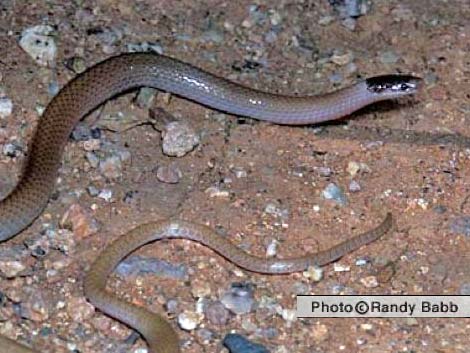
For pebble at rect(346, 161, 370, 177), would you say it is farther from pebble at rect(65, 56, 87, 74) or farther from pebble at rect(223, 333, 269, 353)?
pebble at rect(65, 56, 87, 74)

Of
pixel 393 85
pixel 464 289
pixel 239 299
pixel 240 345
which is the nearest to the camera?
pixel 240 345

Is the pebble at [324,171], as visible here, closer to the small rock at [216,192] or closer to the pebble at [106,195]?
the small rock at [216,192]

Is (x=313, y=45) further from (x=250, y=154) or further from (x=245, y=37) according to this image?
(x=250, y=154)

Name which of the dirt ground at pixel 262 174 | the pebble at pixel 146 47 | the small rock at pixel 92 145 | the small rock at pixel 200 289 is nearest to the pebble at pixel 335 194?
the dirt ground at pixel 262 174

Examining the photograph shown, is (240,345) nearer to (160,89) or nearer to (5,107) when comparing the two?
(160,89)

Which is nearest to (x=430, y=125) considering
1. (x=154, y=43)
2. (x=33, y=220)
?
(x=154, y=43)

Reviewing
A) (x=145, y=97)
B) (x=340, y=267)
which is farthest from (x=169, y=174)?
(x=340, y=267)
